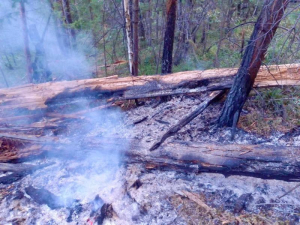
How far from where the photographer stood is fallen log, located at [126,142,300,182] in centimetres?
297

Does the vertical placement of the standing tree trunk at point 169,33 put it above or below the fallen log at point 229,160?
above

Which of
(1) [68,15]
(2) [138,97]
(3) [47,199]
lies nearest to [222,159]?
(2) [138,97]

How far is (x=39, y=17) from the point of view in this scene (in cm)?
700

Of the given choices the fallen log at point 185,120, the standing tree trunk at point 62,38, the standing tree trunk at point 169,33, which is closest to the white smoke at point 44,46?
the standing tree trunk at point 62,38

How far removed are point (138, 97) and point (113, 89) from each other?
1.67 ft

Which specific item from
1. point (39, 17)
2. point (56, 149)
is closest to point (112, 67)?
point (39, 17)

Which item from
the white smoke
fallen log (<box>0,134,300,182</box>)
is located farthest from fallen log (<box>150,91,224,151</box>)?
the white smoke

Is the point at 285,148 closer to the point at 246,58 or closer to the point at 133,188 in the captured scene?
the point at 246,58

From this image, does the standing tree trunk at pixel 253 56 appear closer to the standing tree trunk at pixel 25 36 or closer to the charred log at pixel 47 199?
the charred log at pixel 47 199

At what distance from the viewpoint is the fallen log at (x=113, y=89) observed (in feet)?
14.5

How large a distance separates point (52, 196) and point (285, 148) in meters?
3.21

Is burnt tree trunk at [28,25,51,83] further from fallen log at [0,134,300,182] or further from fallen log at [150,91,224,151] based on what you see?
fallen log at [150,91,224,151]

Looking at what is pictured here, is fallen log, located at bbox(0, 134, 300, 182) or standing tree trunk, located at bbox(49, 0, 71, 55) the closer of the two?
fallen log, located at bbox(0, 134, 300, 182)

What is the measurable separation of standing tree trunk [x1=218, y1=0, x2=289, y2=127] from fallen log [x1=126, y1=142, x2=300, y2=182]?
3.22ft
